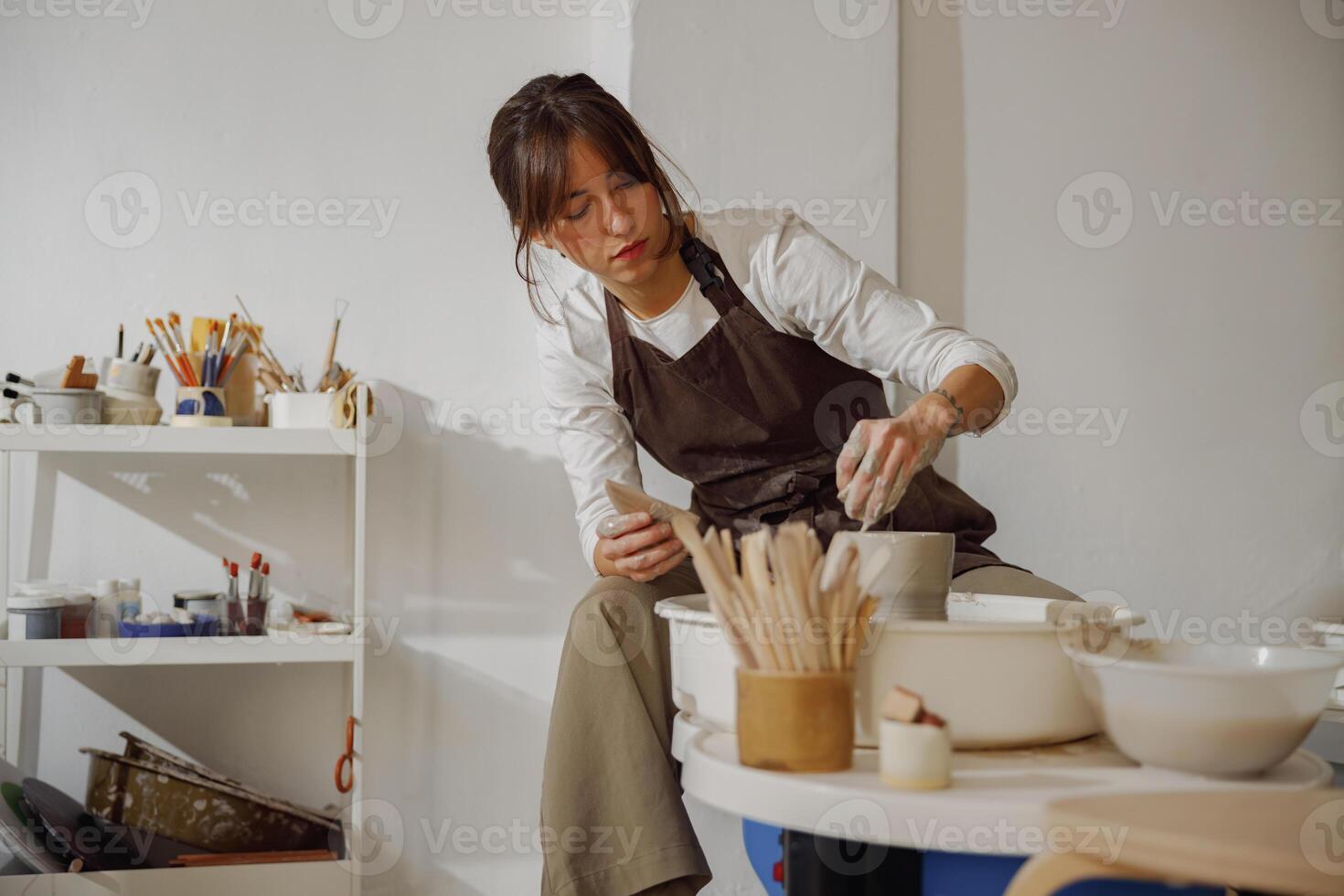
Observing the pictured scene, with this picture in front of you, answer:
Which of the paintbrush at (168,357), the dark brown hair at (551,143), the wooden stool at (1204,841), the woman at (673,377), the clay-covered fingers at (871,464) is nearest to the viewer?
the wooden stool at (1204,841)

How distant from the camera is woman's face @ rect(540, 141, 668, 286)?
141 cm

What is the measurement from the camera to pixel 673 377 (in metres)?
1.54

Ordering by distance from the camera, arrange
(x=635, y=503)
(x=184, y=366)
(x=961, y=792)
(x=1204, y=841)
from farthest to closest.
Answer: (x=184, y=366)
(x=635, y=503)
(x=961, y=792)
(x=1204, y=841)

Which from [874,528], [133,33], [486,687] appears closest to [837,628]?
[874,528]

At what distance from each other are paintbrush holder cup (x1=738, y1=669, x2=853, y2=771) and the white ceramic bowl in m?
0.19

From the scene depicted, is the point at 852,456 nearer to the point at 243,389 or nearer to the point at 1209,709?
the point at 1209,709

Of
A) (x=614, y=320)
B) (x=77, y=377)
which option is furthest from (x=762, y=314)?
(x=77, y=377)

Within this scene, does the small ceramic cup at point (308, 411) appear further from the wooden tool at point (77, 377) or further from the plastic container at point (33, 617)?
the plastic container at point (33, 617)

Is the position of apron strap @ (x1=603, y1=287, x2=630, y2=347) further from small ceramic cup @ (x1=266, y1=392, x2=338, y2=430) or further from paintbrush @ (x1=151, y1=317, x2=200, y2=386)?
paintbrush @ (x1=151, y1=317, x2=200, y2=386)

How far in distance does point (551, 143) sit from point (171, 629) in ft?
2.96

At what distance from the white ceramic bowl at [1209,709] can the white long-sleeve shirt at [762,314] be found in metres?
0.61

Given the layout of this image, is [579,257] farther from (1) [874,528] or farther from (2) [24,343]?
(2) [24,343]

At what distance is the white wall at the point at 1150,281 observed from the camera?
2018 mm

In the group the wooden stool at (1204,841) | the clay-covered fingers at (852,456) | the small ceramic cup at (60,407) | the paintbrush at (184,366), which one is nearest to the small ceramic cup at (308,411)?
the paintbrush at (184,366)
